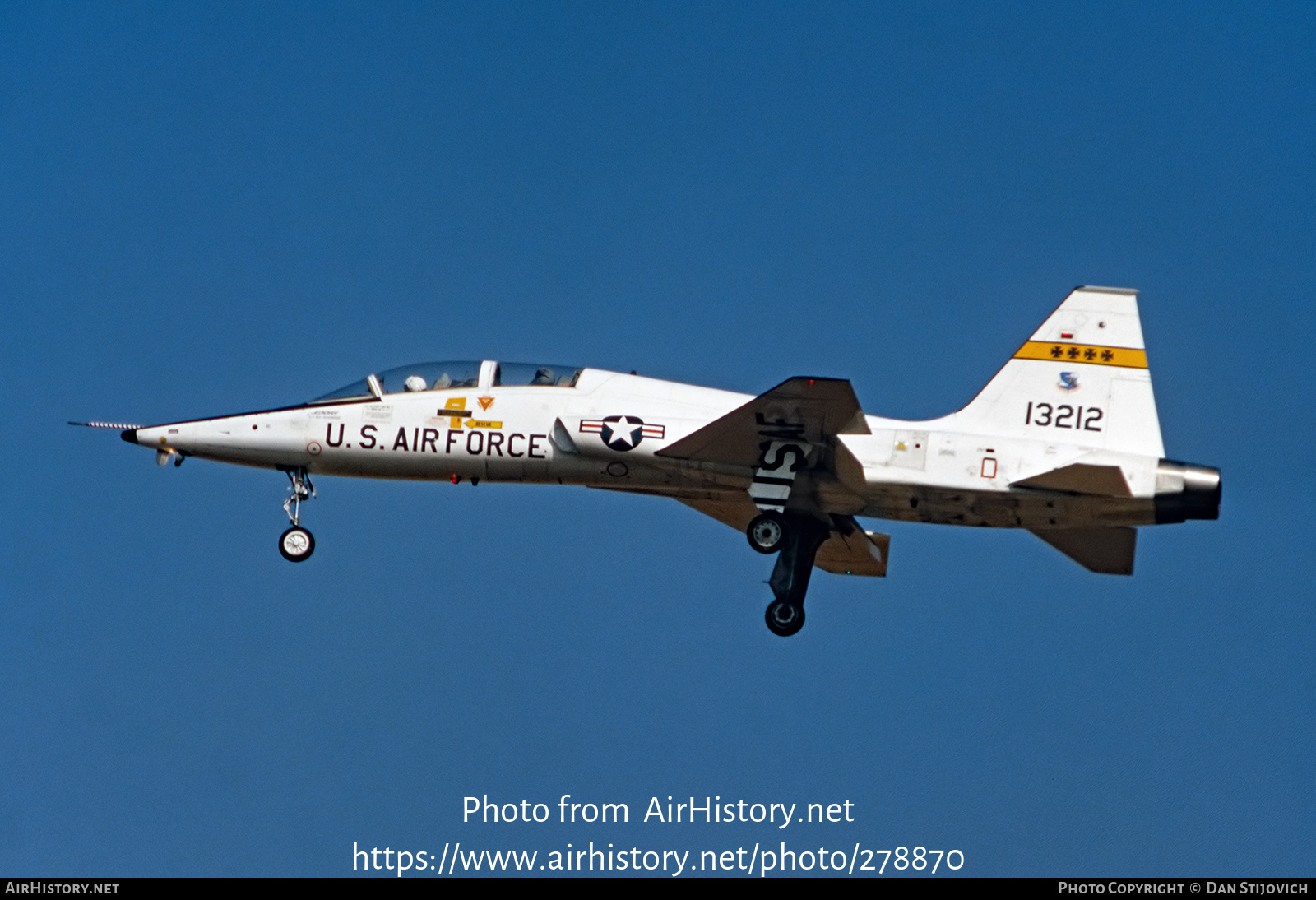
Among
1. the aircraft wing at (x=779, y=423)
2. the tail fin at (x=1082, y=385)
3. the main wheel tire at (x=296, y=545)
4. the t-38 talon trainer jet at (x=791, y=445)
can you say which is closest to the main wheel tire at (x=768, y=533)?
the t-38 talon trainer jet at (x=791, y=445)

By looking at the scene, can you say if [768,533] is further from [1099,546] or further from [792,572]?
[1099,546]

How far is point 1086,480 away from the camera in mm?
22641

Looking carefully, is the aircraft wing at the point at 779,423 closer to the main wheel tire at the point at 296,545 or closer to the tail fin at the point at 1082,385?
the tail fin at the point at 1082,385

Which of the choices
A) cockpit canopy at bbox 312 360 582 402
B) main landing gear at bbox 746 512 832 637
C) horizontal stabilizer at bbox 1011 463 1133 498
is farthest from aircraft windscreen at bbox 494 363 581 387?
horizontal stabilizer at bbox 1011 463 1133 498

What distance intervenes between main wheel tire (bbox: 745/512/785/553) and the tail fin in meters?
2.77

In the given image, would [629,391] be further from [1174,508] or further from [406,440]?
[1174,508]

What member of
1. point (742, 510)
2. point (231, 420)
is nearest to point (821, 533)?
point (742, 510)

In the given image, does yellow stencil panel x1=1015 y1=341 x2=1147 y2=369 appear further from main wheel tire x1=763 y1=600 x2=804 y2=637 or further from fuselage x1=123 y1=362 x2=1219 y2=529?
main wheel tire x1=763 y1=600 x2=804 y2=637

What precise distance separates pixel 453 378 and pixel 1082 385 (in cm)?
869

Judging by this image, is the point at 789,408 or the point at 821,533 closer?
the point at 789,408
